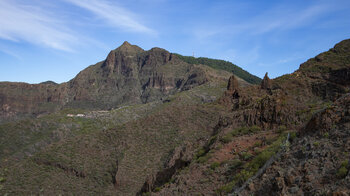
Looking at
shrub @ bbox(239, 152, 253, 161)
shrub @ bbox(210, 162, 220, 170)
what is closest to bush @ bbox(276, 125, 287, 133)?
shrub @ bbox(239, 152, 253, 161)

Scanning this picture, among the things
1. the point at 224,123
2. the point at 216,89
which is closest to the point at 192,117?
the point at 224,123

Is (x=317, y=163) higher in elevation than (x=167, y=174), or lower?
higher

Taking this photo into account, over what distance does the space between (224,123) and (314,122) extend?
12.5m

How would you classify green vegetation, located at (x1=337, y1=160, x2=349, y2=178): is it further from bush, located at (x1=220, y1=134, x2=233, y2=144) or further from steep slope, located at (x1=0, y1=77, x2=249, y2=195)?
steep slope, located at (x1=0, y1=77, x2=249, y2=195)

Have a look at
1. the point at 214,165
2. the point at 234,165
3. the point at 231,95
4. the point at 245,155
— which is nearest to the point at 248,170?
the point at 234,165

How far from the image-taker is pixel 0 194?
39.4 meters

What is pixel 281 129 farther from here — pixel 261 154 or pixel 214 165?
pixel 214 165

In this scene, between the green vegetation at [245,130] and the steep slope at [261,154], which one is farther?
the green vegetation at [245,130]

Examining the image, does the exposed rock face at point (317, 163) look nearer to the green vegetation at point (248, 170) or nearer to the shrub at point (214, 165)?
the green vegetation at point (248, 170)

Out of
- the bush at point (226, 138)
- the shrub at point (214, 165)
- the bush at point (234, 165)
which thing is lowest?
the shrub at point (214, 165)

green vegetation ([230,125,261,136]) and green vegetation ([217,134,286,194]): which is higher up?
green vegetation ([230,125,261,136])

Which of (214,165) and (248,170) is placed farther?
(214,165)

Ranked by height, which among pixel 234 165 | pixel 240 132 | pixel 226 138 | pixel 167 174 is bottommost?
pixel 167 174

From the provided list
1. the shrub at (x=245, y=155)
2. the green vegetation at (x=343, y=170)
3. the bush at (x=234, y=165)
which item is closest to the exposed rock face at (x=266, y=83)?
the shrub at (x=245, y=155)
